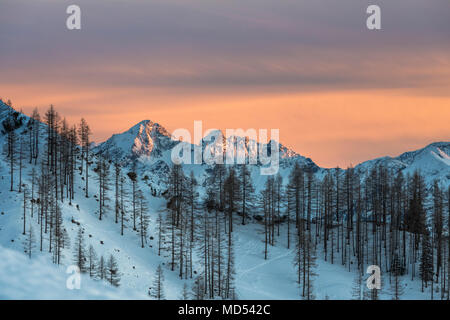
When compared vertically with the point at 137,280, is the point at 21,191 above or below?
above

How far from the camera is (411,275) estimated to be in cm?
7106

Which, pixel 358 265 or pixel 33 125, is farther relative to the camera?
pixel 33 125

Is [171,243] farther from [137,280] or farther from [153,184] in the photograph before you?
[153,184]

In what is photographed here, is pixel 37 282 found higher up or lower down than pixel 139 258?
higher up

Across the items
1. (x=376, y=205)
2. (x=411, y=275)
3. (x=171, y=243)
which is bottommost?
(x=411, y=275)

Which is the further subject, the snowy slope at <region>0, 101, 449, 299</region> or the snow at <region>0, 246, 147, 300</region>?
the snowy slope at <region>0, 101, 449, 299</region>

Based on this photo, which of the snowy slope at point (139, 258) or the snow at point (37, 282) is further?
the snowy slope at point (139, 258)

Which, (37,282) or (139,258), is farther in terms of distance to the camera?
(139,258)

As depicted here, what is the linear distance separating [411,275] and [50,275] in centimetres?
5567

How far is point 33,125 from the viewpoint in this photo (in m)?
92.5
